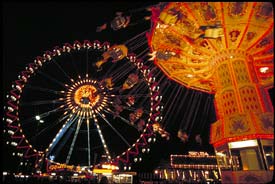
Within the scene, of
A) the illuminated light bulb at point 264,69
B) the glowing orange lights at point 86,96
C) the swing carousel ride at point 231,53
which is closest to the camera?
the swing carousel ride at point 231,53

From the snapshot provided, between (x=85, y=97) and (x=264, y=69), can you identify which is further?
(x=85, y=97)

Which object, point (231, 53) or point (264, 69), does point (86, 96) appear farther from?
point (264, 69)

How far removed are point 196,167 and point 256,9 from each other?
21.2 meters

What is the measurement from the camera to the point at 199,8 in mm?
10844

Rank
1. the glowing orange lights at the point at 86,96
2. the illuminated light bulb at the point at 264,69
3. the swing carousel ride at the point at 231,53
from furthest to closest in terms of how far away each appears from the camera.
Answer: the glowing orange lights at the point at 86,96 → the illuminated light bulb at the point at 264,69 → the swing carousel ride at the point at 231,53

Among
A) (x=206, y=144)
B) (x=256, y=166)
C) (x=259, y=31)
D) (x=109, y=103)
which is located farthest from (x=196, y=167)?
(x=259, y=31)

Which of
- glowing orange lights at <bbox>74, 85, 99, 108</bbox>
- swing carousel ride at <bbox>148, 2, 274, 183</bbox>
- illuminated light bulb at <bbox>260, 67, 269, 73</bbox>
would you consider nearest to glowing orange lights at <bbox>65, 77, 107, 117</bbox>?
glowing orange lights at <bbox>74, 85, 99, 108</bbox>

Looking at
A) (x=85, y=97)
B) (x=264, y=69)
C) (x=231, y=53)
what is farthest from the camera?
(x=85, y=97)

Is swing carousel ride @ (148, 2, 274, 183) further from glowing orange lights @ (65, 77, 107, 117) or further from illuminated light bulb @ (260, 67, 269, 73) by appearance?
glowing orange lights @ (65, 77, 107, 117)

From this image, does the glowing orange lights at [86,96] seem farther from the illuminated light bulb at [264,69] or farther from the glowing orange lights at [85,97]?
the illuminated light bulb at [264,69]

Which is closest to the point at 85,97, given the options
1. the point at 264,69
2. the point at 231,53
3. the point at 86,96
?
the point at 86,96

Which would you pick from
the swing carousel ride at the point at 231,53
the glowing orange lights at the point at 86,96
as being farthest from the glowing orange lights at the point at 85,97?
the swing carousel ride at the point at 231,53

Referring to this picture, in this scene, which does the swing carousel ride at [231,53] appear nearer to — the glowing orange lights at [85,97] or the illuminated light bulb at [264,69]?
the illuminated light bulb at [264,69]

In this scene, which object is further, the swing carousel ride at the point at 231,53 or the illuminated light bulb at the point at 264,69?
the illuminated light bulb at the point at 264,69
